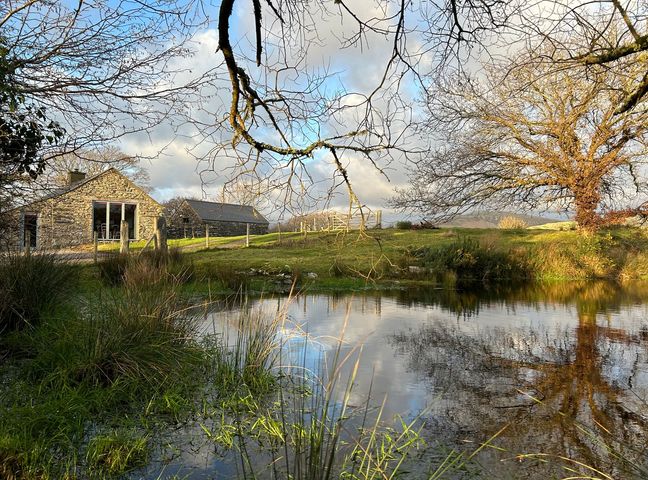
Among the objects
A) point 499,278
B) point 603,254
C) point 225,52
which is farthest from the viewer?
point 603,254

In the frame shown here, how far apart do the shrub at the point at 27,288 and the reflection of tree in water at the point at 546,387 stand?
4.55m

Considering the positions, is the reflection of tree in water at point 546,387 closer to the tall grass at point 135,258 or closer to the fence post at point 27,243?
the fence post at point 27,243

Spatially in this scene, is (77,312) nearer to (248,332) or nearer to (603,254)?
(248,332)

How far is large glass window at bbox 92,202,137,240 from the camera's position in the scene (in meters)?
27.4

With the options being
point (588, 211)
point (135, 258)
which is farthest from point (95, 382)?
point (588, 211)

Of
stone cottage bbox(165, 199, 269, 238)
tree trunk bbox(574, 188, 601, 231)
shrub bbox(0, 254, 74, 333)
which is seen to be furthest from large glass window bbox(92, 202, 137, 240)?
tree trunk bbox(574, 188, 601, 231)

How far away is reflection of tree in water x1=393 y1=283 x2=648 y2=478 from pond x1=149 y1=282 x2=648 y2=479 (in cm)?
1

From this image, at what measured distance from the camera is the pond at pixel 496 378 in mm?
3184

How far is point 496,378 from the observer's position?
5098 millimetres

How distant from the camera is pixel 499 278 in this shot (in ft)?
55.3

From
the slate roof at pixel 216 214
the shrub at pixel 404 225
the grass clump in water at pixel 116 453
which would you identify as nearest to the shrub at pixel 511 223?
the shrub at pixel 404 225

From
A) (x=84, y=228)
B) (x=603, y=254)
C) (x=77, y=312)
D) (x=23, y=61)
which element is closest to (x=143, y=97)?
(x=23, y=61)

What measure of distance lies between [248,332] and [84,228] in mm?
24542

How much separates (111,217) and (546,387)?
94.8 feet
